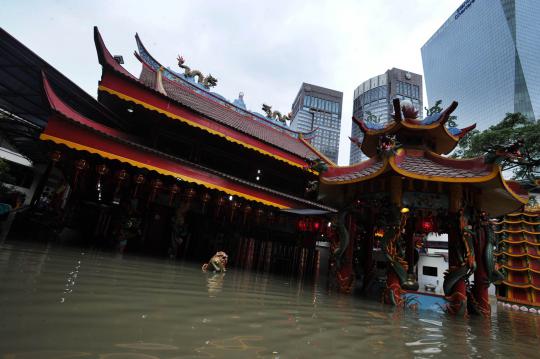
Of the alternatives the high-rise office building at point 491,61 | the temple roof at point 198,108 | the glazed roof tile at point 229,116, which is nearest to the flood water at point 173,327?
the temple roof at point 198,108

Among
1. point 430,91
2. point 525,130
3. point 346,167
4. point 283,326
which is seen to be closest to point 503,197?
point 346,167

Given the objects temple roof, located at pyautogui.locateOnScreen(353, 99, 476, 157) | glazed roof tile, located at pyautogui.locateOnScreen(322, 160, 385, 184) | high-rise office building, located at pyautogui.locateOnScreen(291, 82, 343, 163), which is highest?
high-rise office building, located at pyautogui.locateOnScreen(291, 82, 343, 163)

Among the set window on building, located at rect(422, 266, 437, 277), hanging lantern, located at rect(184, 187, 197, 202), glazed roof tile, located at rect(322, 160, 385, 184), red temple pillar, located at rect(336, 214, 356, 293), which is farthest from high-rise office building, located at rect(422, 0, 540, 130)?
hanging lantern, located at rect(184, 187, 197, 202)

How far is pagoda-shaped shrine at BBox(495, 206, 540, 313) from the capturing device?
38.5 ft

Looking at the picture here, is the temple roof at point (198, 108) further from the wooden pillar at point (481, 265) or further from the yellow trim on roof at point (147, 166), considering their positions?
the wooden pillar at point (481, 265)

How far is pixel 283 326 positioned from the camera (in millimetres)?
2826

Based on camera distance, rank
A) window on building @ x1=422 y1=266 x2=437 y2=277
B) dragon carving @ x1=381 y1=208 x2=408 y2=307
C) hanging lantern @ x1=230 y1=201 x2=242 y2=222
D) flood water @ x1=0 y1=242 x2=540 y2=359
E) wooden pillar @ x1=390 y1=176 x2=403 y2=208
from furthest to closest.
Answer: window on building @ x1=422 y1=266 x2=437 y2=277, hanging lantern @ x1=230 y1=201 x2=242 y2=222, wooden pillar @ x1=390 y1=176 x2=403 y2=208, dragon carving @ x1=381 y1=208 x2=408 y2=307, flood water @ x1=0 y1=242 x2=540 y2=359

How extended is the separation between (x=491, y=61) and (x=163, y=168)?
9807 cm

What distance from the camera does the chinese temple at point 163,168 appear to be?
8.69 m

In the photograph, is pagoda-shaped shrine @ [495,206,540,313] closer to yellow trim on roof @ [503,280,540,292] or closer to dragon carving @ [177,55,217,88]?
yellow trim on roof @ [503,280,540,292]

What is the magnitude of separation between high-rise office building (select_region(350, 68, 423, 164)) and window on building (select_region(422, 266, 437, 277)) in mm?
Result: 56863

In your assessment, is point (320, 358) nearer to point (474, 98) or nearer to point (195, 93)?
point (195, 93)

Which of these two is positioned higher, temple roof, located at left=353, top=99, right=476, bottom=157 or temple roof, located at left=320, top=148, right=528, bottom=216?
temple roof, located at left=353, top=99, right=476, bottom=157

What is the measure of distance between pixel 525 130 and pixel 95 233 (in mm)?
30136
